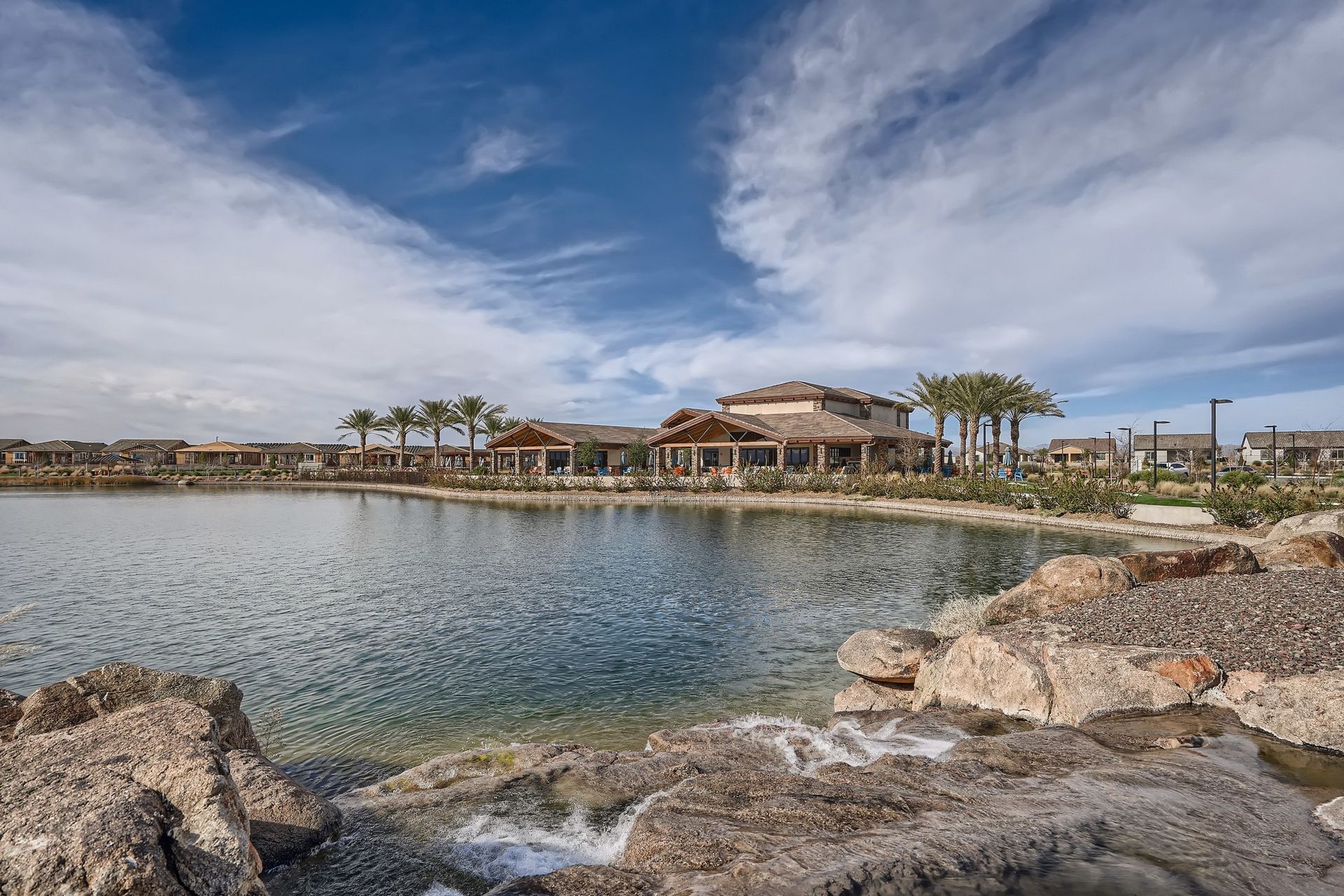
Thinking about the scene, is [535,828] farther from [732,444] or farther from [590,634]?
[732,444]

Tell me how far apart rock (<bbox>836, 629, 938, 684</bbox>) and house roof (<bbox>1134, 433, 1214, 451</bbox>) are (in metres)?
89.8

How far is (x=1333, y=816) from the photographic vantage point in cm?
439

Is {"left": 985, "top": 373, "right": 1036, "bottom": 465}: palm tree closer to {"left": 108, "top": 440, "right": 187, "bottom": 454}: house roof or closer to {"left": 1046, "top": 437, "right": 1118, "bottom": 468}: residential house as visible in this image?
{"left": 1046, "top": 437, "right": 1118, "bottom": 468}: residential house

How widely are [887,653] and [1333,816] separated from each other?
4783 mm

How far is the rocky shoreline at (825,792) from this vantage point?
327cm

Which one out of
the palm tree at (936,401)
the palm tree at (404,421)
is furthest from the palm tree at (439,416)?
the palm tree at (936,401)

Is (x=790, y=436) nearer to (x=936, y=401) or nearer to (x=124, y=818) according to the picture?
(x=936, y=401)

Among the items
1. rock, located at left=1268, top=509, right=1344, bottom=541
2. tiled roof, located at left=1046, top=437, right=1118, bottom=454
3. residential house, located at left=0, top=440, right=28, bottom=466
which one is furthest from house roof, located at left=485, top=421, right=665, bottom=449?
residential house, located at left=0, top=440, right=28, bottom=466

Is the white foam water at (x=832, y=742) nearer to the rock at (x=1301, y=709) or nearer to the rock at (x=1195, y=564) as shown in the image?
the rock at (x=1301, y=709)

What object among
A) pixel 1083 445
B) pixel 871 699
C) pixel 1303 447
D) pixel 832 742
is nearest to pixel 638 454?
pixel 871 699

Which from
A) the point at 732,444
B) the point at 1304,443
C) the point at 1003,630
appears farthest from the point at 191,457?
the point at 1304,443

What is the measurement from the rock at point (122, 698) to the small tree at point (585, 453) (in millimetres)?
47318

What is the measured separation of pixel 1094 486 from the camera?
27.8 metres

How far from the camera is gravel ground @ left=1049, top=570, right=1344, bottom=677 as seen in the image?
6.98m
